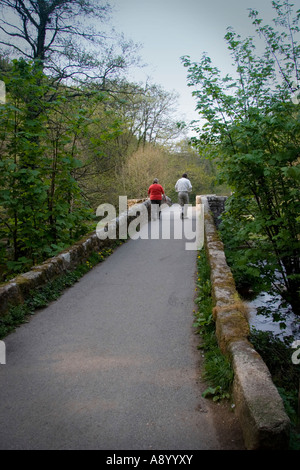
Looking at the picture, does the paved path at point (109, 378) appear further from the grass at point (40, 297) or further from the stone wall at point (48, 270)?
the stone wall at point (48, 270)

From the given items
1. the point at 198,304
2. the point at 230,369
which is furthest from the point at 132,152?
the point at 230,369

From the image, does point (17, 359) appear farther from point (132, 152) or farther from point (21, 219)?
point (132, 152)

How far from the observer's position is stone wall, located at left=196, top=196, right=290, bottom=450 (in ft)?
7.59

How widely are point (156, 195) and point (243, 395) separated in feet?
40.6

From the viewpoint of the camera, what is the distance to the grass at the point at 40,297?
4.69 meters

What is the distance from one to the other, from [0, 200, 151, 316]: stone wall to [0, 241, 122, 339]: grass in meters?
0.08

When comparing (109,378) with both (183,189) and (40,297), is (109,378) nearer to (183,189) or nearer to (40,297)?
(40,297)

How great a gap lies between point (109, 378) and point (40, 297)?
8.58ft

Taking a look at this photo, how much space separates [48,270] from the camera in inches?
243

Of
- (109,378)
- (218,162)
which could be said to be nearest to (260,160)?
(218,162)

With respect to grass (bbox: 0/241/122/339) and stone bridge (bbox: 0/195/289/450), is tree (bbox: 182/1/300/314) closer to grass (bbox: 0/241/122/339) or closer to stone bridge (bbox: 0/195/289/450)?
stone bridge (bbox: 0/195/289/450)

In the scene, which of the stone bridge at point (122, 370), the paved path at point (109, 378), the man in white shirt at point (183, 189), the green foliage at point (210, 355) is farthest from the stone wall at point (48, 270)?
the man in white shirt at point (183, 189)

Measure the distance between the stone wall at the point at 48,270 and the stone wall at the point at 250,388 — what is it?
3064 millimetres
